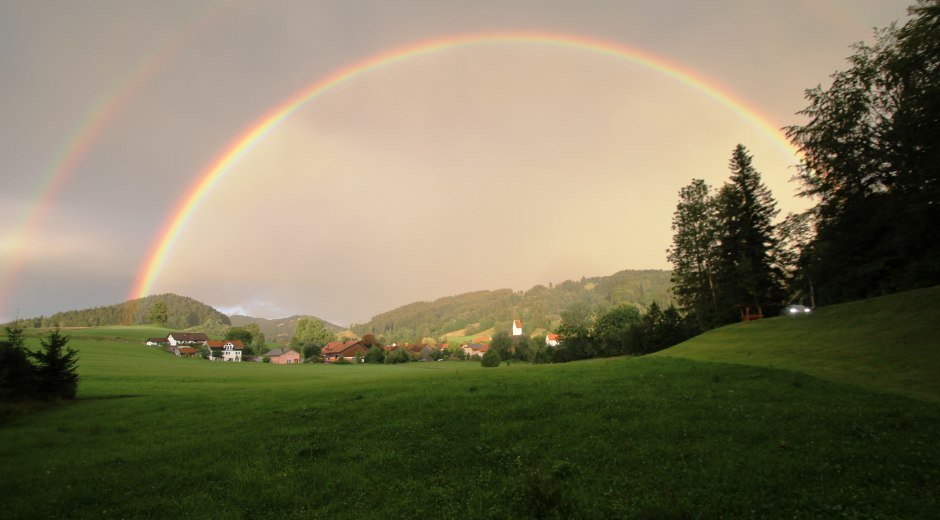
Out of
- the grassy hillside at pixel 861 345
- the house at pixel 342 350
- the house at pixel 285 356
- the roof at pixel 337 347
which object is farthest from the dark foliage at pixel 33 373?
the house at pixel 285 356

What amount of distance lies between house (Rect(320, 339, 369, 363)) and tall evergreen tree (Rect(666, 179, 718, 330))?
11998 centimetres

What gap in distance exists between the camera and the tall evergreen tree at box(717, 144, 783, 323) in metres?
59.7

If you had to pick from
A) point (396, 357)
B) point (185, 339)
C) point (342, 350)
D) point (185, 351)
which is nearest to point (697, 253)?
point (396, 357)

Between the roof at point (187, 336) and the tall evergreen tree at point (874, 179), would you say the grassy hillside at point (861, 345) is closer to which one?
the tall evergreen tree at point (874, 179)

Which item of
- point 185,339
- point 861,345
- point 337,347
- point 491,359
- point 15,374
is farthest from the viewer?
point 337,347

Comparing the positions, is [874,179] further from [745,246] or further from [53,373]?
[53,373]

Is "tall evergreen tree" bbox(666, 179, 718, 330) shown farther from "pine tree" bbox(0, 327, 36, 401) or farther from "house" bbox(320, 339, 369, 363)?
"house" bbox(320, 339, 369, 363)

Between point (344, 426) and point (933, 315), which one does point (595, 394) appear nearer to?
point (344, 426)

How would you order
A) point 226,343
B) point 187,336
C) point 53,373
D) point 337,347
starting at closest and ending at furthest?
point 53,373 → point 226,343 → point 337,347 → point 187,336

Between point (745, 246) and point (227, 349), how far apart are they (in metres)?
185

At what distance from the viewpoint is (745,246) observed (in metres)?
61.9

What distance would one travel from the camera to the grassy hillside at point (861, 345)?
19.4 meters

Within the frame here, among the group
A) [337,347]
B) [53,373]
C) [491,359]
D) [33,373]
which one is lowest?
[491,359]

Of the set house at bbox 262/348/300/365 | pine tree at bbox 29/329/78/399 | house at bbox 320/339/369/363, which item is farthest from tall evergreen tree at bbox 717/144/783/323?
house at bbox 262/348/300/365
